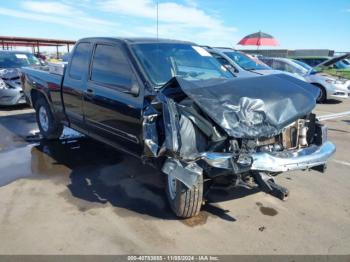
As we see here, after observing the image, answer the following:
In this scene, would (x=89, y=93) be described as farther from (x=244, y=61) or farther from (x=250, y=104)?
(x=244, y=61)

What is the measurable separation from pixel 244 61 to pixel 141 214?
8479 mm

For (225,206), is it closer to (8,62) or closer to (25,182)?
(25,182)

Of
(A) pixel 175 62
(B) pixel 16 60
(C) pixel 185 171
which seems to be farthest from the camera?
(B) pixel 16 60

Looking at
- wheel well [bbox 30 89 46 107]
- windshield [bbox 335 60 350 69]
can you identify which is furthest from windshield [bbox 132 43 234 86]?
windshield [bbox 335 60 350 69]

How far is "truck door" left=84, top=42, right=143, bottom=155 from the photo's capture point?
3971 mm

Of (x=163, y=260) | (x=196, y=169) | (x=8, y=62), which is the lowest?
(x=163, y=260)

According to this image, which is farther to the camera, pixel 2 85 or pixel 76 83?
pixel 2 85

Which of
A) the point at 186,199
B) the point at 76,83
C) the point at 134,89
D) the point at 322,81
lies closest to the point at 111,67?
the point at 134,89

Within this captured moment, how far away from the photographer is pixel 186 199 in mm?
3445

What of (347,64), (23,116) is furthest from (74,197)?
(347,64)

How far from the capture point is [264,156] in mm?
3311

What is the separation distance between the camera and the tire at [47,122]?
639 cm

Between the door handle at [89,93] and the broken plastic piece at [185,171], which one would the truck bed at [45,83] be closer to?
the door handle at [89,93]

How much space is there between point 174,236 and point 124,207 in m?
0.84
